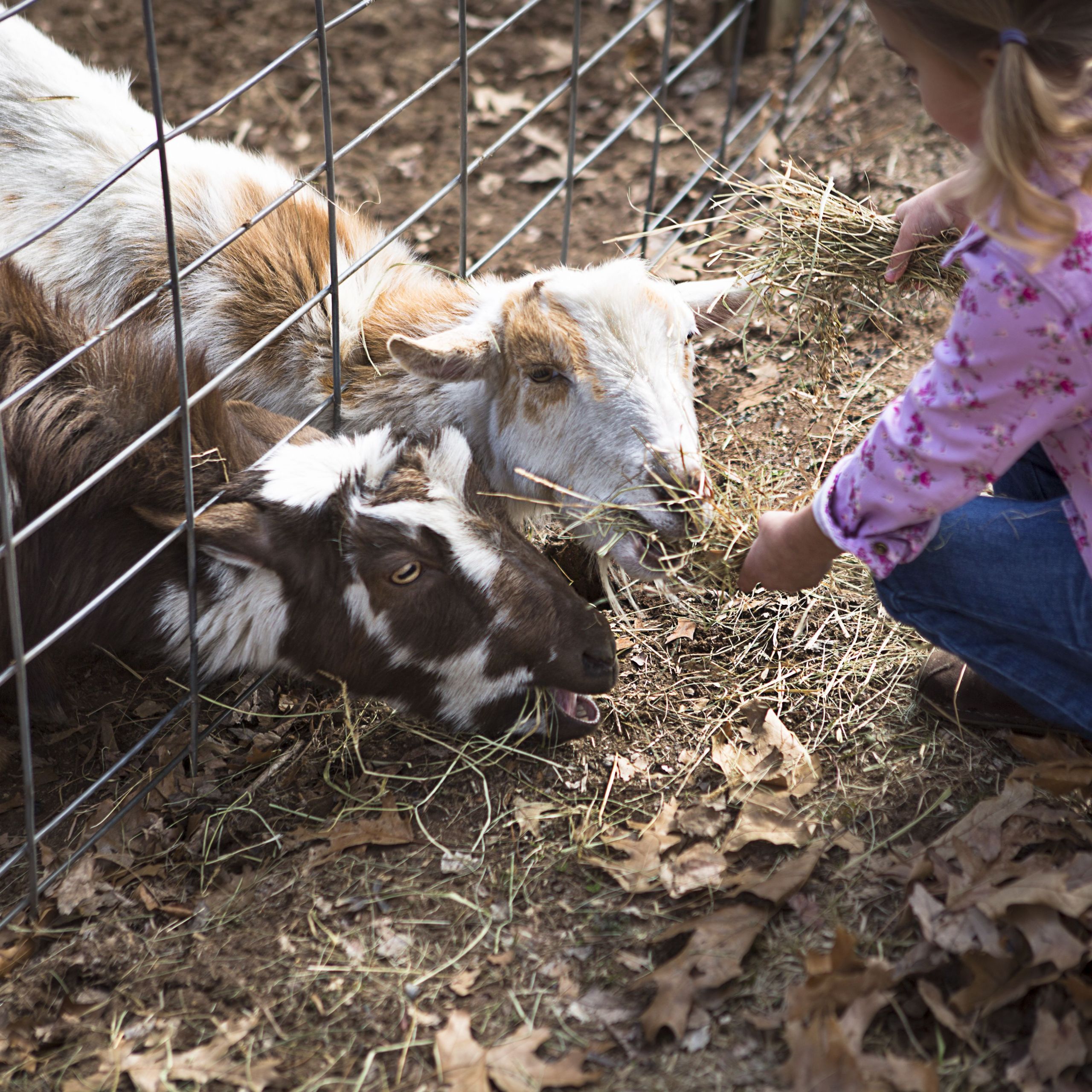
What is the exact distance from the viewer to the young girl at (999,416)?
7.30 feet

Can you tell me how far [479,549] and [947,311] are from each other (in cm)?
289

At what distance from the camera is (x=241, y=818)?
11.5ft

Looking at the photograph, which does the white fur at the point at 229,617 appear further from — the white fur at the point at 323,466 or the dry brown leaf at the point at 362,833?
the dry brown leaf at the point at 362,833

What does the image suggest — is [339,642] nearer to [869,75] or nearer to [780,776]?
[780,776]

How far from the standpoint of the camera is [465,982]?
292cm

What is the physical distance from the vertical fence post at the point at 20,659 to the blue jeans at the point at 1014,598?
2218 mm

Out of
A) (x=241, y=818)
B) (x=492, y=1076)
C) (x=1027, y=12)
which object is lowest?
(x=241, y=818)

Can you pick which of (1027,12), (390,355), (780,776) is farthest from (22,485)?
(1027,12)

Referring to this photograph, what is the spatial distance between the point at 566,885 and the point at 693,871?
352 mm

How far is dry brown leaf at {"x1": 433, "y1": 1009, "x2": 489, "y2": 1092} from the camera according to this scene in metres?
2.67

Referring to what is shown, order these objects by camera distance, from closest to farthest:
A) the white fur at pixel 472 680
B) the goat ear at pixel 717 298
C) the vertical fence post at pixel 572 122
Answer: the white fur at pixel 472 680
the goat ear at pixel 717 298
the vertical fence post at pixel 572 122

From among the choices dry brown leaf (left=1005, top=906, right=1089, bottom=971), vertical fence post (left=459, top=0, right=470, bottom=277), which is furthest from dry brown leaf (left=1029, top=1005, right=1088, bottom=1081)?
vertical fence post (left=459, top=0, right=470, bottom=277)

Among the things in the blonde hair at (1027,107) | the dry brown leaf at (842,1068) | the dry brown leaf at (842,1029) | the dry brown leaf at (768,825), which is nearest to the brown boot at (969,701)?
the dry brown leaf at (768,825)

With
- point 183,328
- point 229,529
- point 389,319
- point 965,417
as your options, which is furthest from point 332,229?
point 965,417
